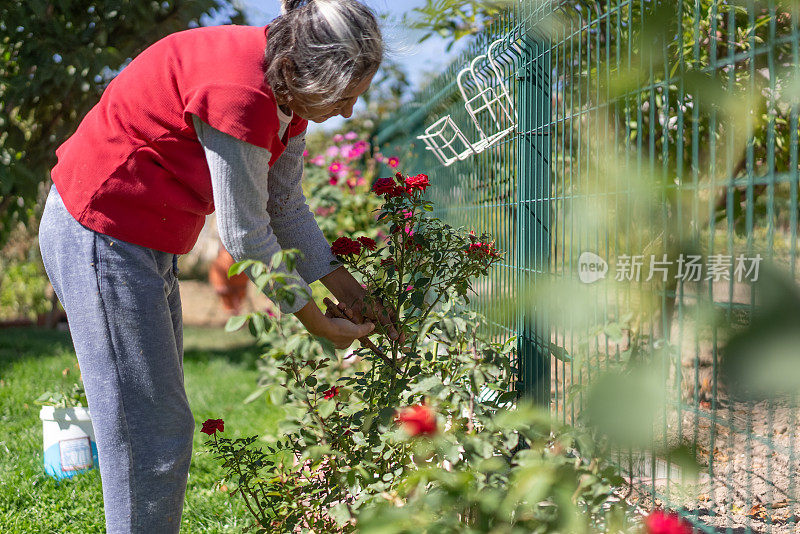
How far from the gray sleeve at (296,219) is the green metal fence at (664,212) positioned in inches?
24.7

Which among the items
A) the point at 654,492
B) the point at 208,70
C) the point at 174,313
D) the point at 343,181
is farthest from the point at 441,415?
the point at 343,181

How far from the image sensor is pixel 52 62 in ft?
16.8

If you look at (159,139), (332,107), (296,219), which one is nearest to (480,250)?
(296,219)

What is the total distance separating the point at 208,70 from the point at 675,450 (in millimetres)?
1163

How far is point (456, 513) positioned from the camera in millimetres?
1177

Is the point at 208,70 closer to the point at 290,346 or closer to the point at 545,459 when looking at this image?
the point at 290,346

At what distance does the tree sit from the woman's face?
14.0 feet

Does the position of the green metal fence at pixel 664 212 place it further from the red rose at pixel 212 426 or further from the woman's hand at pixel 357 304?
the red rose at pixel 212 426

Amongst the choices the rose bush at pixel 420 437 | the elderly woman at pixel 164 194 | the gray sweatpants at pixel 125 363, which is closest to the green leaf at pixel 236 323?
the rose bush at pixel 420 437

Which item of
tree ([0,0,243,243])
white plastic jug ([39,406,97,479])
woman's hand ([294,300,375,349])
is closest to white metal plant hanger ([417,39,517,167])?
woman's hand ([294,300,375,349])

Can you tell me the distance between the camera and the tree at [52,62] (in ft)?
16.7

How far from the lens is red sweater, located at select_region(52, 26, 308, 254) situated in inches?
53.5

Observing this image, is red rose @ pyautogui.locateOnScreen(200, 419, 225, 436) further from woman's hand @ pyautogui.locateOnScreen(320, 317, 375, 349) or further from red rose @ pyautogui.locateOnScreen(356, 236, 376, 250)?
red rose @ pyautogui.locateOnScreen(356, 236, 376, 250)

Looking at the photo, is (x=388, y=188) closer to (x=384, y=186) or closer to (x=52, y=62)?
(x=384, y=186)
